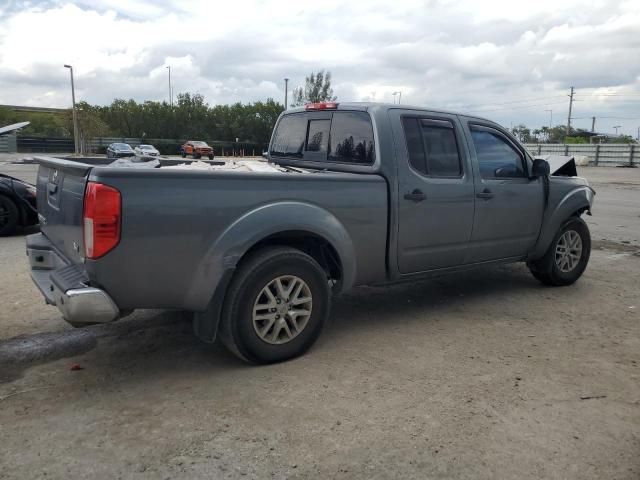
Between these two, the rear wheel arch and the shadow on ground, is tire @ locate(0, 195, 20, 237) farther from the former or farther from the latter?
the rear wheel arch

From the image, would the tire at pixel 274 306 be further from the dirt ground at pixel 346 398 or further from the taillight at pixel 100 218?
the taillight at pixel 100 218

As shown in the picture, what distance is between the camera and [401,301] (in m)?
5.49

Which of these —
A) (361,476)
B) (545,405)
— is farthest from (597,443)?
(361,476)

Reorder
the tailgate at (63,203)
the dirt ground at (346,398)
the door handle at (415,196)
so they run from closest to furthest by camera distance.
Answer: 1. the dirt ground at (346,398)
2. the tailgate at (63,203)
3. the door handle at (415,196)

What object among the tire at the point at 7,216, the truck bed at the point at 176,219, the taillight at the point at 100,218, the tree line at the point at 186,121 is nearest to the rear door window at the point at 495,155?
the truck bed at the point at 176,219

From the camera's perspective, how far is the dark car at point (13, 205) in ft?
27.9

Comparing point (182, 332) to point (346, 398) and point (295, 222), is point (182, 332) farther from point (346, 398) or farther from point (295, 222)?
point (346, 398)

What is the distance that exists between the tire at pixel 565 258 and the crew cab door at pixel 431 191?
1.38 metres

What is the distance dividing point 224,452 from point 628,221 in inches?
429

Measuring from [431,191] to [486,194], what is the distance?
0.70m

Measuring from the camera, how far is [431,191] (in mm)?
4543

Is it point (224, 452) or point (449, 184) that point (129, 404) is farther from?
point (449, 184)

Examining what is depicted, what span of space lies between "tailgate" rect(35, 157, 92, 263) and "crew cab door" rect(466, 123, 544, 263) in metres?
3.19

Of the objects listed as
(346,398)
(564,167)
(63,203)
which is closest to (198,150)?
(564,167)
